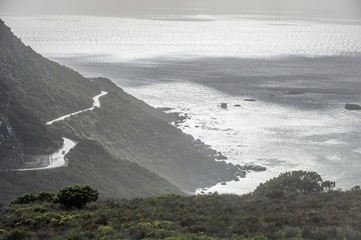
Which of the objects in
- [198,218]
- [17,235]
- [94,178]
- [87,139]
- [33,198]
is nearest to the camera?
[17,235]

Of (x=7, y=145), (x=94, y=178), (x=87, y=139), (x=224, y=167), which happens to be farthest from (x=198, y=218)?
(x=224, y=167)

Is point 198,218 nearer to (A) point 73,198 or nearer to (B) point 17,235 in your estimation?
(A) point 73,198

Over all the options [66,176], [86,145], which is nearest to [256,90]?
[86,145]

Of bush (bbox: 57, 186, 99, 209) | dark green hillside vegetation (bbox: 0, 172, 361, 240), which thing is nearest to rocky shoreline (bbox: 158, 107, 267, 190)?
dark green hillside vegetation (bbox: 0, 172, 361, 240)

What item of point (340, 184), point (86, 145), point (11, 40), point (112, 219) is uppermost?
point (11, 40)

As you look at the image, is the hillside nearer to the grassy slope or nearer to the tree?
the tree

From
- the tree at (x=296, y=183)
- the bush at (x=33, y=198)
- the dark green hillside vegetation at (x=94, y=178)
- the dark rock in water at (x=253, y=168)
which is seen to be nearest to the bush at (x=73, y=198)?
the bush at (x=33, y=198)

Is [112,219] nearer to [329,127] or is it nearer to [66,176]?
[66,176]

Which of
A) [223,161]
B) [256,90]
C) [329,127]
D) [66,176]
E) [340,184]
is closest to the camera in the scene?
[66,176]
